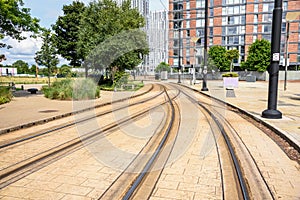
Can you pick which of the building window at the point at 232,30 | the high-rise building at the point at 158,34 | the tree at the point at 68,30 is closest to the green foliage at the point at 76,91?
the tree at the point at 68,30

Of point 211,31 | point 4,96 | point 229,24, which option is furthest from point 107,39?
point 229,24

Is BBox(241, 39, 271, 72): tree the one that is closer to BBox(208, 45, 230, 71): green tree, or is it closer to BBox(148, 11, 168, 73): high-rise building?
BBox(208, 45, 230, 71): green tree

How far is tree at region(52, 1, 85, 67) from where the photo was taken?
119 ft

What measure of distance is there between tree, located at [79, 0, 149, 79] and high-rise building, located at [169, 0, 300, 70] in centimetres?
3734

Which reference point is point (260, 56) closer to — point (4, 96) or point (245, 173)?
point (4, 96)

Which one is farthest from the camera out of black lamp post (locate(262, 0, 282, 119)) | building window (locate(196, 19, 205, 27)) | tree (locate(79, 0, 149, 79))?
building window (locate(196, 19, 205, 27))

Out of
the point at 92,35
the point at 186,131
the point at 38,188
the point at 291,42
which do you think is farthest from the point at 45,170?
the point at 291,42

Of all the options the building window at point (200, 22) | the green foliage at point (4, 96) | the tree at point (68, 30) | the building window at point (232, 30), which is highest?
the building window at point (200, 22)

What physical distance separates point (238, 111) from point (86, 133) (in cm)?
697

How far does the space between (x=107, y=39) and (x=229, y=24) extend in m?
55.4

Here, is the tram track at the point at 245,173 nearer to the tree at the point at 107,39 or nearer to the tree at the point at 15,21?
the tree at the point at 15,21

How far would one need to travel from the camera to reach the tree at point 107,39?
2272 centimetres

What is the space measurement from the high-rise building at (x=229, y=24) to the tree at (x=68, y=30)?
31.1 m

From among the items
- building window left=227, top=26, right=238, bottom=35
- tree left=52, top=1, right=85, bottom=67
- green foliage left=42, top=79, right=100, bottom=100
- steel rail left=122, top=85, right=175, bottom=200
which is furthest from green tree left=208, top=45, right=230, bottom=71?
steel rail left=122, top=85, right=175, bottom=200
